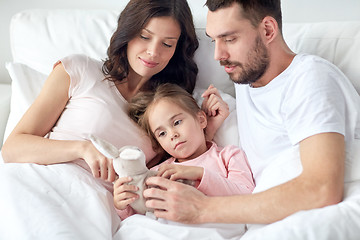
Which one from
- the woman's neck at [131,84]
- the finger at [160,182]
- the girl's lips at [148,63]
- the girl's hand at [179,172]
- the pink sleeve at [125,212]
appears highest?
the girl's lips at [148,63]

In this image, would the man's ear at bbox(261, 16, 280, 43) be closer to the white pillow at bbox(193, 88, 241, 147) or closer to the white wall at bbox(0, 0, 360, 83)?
the white pillow at bbox(193, 88, 241, 147)

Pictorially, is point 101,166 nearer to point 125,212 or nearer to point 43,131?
point 125,212

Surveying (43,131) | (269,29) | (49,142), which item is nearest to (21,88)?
(43,131)

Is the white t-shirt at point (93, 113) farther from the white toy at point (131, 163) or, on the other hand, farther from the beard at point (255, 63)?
the beard at point (255, 63)

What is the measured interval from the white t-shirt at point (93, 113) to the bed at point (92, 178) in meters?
0.17

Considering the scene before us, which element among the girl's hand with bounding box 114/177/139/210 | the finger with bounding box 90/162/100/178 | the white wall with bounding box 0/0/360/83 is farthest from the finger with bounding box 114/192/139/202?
the white wall with bounding box 0/0/360/83

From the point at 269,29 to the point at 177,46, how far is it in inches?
19.6

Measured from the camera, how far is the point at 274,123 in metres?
1.31

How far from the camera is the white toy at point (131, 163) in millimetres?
1162

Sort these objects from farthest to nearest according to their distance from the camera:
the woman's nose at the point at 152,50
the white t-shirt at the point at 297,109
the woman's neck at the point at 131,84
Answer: the woman's neck at the point at 131,84 < the woman's nose at the point at 152,50 < the white t-shirt at the point at 297,109

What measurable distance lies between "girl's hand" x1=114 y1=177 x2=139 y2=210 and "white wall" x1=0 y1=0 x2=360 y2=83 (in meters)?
1.10

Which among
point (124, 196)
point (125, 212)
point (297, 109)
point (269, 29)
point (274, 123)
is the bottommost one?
point (125, 212)

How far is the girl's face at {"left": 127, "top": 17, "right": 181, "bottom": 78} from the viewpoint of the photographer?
1.54 m

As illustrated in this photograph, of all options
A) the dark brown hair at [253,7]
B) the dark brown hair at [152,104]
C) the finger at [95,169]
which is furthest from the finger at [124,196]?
the dark brown hair at [253,7]
